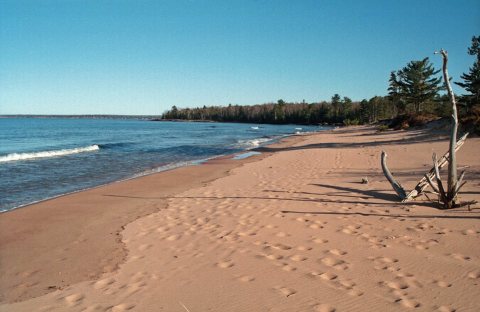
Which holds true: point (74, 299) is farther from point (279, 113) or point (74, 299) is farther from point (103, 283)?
point (279, 113)

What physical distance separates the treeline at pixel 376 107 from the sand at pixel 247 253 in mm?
18394

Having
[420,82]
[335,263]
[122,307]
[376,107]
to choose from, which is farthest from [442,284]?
[376,107]

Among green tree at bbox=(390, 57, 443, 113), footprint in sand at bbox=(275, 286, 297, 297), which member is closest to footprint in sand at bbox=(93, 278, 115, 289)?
footprint in sand at bbox=(275, 286, 297, 297)

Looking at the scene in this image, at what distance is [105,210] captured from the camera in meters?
8.72

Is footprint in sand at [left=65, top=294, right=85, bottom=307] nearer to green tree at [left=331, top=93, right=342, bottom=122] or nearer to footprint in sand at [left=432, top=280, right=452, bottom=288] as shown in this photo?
footprint in sand at [left=432, top=280, right=452, bottom=288]

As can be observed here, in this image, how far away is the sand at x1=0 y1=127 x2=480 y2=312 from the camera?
387 cm

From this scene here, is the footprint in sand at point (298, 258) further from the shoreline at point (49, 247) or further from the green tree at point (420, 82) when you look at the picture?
the green tree at point (420, 82)

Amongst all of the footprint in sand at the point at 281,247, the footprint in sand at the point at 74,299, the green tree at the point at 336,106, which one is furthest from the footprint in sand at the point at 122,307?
the green tree at the point at 336,106


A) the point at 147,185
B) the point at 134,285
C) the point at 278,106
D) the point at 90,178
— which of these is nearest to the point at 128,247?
the point at 134,285

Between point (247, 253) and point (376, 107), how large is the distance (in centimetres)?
8142

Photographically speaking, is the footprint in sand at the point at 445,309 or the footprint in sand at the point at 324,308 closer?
the footprint in sand at the point at 445,309

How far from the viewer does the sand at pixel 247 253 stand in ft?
12.7

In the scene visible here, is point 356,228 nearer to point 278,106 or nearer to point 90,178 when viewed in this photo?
point 90,178

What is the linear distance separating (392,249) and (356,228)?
105 centimetres
